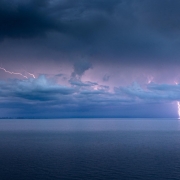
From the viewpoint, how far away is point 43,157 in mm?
69688

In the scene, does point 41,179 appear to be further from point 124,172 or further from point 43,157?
point 43,157

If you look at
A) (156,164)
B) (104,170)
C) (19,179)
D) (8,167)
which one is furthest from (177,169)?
(8,167)

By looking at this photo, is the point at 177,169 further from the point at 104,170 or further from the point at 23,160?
the point at 23,160

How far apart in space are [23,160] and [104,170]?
23.8 metres

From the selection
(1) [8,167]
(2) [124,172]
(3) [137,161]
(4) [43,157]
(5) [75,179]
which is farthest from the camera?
(4) [43,157]

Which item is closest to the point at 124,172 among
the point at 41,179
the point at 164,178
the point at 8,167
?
the point at 164,178

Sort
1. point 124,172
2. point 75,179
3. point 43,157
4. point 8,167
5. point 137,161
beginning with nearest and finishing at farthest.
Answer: point 75,179 → point 124,172 → point 8,167 → point 137,161 → point 43,157

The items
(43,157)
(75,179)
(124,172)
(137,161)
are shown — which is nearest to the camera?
(75,179)

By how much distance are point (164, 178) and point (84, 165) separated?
19381mm

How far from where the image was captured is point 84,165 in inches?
2324

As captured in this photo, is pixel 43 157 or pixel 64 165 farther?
pixel 43 157

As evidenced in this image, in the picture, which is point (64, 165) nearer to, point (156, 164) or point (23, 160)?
point (23, 160)

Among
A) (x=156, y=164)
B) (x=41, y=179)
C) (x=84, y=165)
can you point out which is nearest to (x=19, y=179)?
(x=41, y=179)

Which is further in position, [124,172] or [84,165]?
[84,165]
